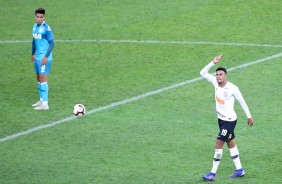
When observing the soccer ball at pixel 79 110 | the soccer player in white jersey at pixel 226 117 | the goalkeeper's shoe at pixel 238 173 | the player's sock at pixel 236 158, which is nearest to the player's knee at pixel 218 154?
the soccer player in white jersey at pixel 226 117

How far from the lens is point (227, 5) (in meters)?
27.6

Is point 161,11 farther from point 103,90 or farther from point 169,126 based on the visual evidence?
point 169,126

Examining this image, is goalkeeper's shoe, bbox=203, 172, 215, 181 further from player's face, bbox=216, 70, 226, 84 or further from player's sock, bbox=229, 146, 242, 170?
player's face, bbox=216, 70, 226, 84

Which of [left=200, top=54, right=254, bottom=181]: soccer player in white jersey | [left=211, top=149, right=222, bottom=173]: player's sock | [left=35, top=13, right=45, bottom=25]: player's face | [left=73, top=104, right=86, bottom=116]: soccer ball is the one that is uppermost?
[left=35, top=13, right=45, bottom=25]: player's face

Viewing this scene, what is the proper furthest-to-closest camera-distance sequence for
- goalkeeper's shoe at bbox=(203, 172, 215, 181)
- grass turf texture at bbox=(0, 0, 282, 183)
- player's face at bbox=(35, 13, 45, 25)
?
player's face at bbox=(35, 13, 45, 25)
grass turf texture at bbox=(0, 0, 282, 183)
goalkeeper's shoe at bbox=(203, 172, 215, 181)

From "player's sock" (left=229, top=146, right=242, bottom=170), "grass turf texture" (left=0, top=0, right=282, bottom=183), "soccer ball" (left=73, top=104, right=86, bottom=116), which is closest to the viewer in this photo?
"player's sock" (left=229, top=146, right=242, bottom=170)

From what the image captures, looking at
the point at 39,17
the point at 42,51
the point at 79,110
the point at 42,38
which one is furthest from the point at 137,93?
the point at 39,17

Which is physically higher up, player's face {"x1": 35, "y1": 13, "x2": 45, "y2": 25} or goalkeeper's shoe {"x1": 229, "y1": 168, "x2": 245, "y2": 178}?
player's face {"x1": 35, "y1": 13, "x2": 45, "y2": 25}

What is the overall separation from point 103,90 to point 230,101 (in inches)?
253

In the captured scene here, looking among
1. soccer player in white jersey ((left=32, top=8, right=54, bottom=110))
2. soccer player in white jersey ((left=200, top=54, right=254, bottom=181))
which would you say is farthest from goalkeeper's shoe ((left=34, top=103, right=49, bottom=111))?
soccer player in white jersey ((left=200, top=54, right=254, bottom=181))

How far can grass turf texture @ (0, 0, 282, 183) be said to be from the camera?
53.0 ft

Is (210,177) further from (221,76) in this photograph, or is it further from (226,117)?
(221,76)

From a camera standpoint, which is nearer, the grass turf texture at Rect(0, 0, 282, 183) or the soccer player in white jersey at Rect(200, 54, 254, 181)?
the soccer player in white jersey at Rect(200, 54, 254, 181)

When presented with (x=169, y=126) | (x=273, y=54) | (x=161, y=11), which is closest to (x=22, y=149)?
(x=169, y=126)
